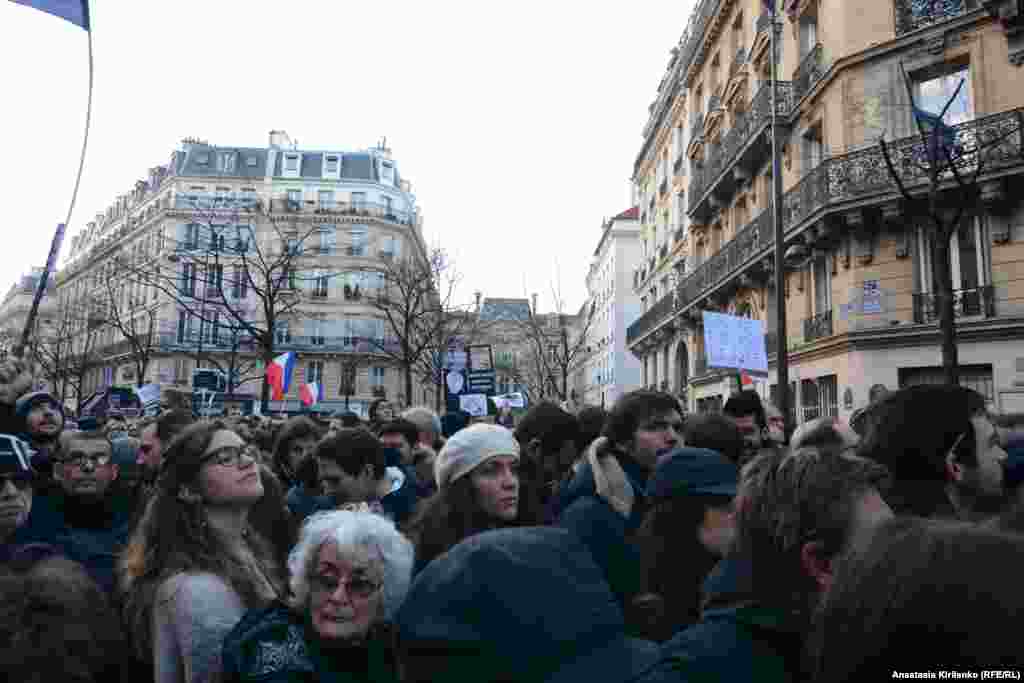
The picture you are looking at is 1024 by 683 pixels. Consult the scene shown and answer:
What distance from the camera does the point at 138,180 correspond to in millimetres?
64375

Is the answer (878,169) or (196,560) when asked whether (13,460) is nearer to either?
(196,560)

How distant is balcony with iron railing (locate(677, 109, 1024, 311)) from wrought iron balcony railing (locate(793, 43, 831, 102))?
102 inches

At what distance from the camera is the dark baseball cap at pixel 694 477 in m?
2.41

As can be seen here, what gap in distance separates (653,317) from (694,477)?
33495 millimetres

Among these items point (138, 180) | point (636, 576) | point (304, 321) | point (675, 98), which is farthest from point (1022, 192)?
point (138, 180)

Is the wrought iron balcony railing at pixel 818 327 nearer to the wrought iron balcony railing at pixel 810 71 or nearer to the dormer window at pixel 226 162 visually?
the wrought iron balcony railing at pixel 810 71

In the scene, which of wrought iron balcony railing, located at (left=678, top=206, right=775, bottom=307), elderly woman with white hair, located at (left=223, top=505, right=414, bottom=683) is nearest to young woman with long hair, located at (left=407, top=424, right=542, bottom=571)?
elderly woman with white hair, located at (left=223, top=505, right=414, bottom=683)

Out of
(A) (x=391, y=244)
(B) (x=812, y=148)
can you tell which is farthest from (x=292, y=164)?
(B) (x=812, y=148)

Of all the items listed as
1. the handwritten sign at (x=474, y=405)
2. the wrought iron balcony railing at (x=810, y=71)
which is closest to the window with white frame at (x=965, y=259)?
the wrought iron balcony railing at (x=810, y=71)

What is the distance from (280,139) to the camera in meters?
62.2

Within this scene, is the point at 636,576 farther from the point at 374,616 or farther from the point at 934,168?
the point at 934,168

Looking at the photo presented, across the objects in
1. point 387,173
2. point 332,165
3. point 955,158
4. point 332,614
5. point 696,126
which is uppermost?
point 332,165

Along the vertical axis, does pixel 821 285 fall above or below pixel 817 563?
above

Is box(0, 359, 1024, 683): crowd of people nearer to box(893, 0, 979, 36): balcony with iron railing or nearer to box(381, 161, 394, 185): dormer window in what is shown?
box(893, 0, 979, 36): balcony with iron railing
